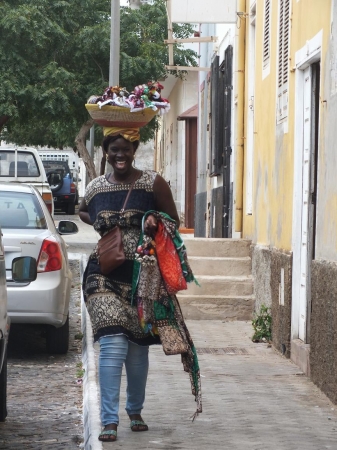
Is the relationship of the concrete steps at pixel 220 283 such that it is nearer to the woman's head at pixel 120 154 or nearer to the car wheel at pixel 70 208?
the woman's head at pixel 120 154

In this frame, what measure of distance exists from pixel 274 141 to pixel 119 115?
5.11 metres

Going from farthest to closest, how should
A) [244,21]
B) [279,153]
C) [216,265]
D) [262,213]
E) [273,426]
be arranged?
[244,21] < [216,265] < [262,213] < [279,153] < [273,426]

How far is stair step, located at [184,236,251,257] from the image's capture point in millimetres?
13891

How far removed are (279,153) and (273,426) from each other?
4.56 m

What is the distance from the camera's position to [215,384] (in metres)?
8.71

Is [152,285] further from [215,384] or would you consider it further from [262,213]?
[262,213]

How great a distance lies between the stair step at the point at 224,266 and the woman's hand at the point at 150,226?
278 inches

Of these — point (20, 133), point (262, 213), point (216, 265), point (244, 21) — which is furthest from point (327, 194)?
point (20, 133)

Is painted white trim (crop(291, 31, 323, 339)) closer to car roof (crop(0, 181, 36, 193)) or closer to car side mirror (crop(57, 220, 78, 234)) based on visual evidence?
car side mirror (crop(57, 220, 78, 234))

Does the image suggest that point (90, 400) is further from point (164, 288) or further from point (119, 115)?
point (119, 115)

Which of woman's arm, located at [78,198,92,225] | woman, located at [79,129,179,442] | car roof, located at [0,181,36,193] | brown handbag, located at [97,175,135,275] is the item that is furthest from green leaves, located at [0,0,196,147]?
brown handbag, located at [97,175,135,275]

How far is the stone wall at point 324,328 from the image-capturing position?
25.1 feet

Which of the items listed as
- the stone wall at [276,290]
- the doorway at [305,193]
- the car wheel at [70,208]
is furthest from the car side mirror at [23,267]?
the car wheel at [70,208]

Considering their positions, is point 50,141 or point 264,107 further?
point 50,141
